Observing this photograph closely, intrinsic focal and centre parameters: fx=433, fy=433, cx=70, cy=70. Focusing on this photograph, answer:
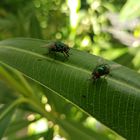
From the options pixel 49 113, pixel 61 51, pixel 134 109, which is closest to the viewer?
pixel 134 109

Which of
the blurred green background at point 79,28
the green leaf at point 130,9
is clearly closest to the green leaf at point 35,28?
the blurred green background at point 79,28

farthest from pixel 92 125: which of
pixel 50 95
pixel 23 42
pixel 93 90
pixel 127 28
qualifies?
pixel 93 90

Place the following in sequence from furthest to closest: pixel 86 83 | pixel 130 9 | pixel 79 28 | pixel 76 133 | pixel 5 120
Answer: pixel 79 28 < pixel 130 9 < pixel 76 133 < pixel 5 120 < pixel 86 83

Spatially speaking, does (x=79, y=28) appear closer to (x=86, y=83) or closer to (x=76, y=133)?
(x=76, y=133)

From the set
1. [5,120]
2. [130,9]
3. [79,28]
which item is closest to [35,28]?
[79,28]

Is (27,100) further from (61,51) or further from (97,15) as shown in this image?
(97,15)

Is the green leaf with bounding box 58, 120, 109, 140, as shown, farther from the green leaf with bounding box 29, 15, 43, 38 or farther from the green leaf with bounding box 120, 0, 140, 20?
the green leaf with bounding box 120, 0, 140, 20
